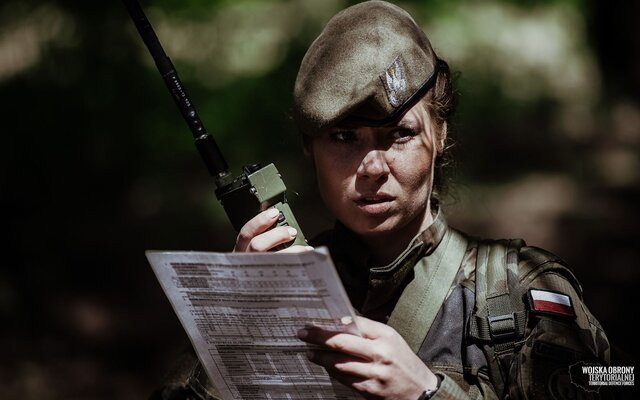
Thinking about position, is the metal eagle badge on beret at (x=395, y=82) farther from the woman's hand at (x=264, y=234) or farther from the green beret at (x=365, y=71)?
the woman's hand at (x=264, y=234)

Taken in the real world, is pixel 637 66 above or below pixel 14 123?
below

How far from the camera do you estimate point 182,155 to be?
692cm

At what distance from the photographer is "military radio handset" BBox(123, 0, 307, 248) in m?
1.96

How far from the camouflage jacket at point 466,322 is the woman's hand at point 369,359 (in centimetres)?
10

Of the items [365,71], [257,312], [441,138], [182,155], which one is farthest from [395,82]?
[182,155]

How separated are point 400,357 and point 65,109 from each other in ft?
17.1

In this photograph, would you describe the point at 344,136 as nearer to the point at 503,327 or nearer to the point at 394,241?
the point at 394,241

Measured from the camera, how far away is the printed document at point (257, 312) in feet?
5.16

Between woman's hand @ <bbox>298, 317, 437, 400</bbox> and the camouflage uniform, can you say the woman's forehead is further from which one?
woman's hand @ <bbox>298, 317, 437, 400</bbox>

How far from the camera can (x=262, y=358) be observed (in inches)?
70.1

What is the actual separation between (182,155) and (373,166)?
16.7 ft

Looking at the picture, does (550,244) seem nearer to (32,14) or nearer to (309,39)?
(309,39)

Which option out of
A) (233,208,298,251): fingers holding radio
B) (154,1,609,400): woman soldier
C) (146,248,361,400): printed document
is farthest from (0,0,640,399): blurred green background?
(146,248,361,400): printed document

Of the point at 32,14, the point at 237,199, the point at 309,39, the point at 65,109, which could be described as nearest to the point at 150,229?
the point at 65,109
